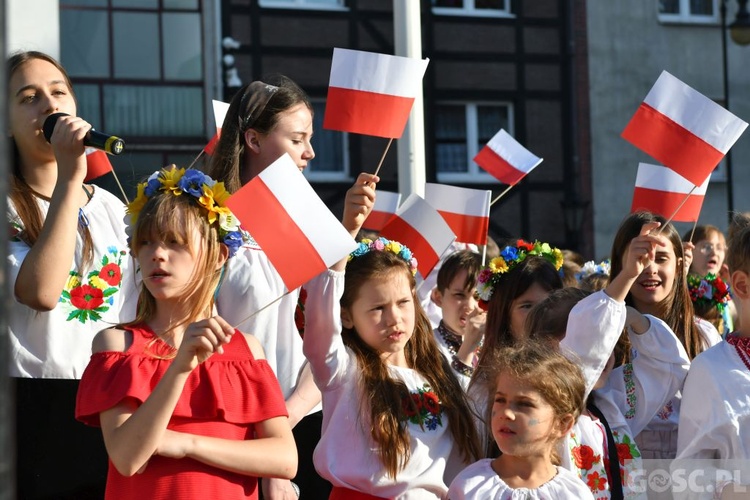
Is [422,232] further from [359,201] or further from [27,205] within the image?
[27,205]

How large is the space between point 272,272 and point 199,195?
0.56m

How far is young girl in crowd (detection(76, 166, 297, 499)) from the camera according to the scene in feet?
7.98

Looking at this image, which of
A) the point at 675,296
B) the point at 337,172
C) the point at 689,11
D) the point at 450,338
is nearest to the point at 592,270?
the point at 450,338

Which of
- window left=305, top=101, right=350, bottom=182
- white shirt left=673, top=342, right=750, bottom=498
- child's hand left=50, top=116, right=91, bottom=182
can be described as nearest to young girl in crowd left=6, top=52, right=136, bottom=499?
child's hand left=50, top=116, right=91, bottom=182

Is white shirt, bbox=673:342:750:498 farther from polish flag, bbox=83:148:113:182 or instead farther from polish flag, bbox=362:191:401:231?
polish flag, bbox=362:191:401:231

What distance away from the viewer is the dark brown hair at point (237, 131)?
3.39 m

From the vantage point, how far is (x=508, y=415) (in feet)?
9.77

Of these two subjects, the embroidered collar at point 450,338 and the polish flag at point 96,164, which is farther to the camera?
the embroidered collar at point 450,338

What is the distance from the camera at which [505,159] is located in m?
7.48

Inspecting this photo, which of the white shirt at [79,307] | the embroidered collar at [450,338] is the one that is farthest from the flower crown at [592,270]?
the white shirt at [79,307]

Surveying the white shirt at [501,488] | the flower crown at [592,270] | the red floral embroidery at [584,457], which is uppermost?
the flower crown at [592,270]

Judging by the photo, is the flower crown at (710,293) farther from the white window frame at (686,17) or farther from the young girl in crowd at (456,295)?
the white window frame at (686,17)

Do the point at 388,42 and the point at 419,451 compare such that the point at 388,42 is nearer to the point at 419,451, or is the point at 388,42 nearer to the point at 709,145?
the point at 709,145

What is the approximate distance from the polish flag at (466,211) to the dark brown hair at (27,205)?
2773 mm
